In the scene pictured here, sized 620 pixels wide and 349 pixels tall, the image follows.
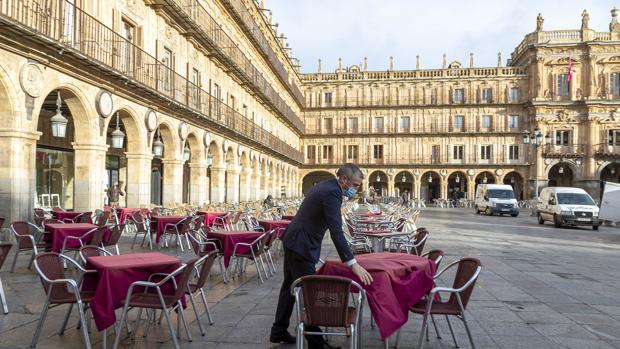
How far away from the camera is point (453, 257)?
1006 cm

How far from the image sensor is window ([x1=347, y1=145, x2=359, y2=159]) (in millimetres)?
50344

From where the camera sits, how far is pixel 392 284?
13.0ft

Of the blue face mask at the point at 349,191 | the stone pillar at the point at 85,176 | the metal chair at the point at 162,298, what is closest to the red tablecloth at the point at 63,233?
the metal chair at the point at 162,298

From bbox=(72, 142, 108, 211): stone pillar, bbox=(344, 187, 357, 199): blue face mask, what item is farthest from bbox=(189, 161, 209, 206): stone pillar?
bbox=(344, 187, 357, 199): blue face mask

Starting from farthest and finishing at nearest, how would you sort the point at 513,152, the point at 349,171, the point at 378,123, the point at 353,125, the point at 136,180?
the point at 353,125 → the point at 378,123 → the point at 513,152 → the point at 136,180 → the point at 349,171

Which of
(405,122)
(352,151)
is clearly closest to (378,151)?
(352,151)

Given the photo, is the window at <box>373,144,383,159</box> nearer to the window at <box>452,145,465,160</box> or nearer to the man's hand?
the window at <box>452,145,465,160</box>

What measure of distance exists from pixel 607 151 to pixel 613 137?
1525 millimetres

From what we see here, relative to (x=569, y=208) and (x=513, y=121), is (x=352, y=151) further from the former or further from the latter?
(x=569, y=208)

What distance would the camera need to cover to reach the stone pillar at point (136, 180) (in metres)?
15.0

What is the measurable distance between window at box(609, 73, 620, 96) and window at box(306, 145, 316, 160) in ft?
91.3

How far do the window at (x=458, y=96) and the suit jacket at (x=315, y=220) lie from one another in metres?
47.5

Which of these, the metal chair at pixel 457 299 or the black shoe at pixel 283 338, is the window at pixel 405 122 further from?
the black shoe at pixel 283 338

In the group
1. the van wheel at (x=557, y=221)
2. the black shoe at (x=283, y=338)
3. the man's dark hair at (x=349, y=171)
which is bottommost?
the van wheel at (x=557, y=221)
